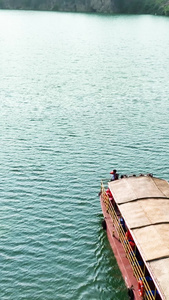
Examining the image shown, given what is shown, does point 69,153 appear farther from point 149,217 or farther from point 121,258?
point 149,217

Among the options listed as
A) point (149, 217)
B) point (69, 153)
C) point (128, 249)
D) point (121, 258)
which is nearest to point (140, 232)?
point (149, 217)

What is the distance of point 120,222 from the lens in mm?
33625

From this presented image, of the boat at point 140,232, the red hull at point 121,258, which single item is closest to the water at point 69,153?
the red hull at point 121,258

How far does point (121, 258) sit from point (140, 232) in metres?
3.50

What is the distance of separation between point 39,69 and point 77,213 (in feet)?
215

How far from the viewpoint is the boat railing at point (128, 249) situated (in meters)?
26.9

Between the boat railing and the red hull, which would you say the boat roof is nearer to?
the boat railing

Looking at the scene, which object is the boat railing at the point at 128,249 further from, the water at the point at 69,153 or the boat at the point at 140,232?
the water at the point at 69,153

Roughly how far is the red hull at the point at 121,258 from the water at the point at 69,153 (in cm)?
78

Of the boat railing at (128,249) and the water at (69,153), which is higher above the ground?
the water at (69,153)

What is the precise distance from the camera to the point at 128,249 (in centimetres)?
3092

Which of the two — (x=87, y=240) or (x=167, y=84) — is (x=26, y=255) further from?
(x=167, y=84)

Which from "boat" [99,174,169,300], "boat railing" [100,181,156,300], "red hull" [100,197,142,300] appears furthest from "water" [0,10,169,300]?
"boat railing" [100,181,156,300]

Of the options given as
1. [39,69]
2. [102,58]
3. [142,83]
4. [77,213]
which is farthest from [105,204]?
[102,58]
